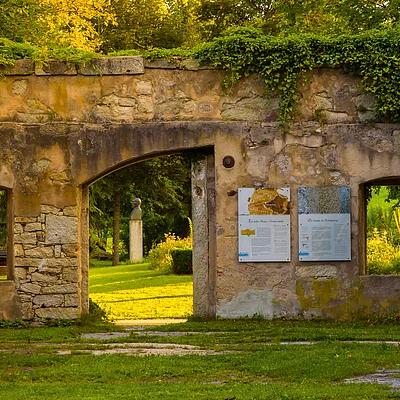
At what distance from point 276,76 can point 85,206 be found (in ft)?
10.6

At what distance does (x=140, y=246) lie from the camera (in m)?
31.2

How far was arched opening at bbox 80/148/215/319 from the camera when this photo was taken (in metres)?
13.0

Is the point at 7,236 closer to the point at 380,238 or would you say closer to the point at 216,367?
the point at 216,367

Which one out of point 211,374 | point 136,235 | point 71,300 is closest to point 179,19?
point 136,235

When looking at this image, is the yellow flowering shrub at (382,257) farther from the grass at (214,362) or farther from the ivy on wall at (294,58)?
the ivy on wall at (294,58)

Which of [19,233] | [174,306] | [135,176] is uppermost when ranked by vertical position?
[135,176]

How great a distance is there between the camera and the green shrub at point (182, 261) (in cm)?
2416

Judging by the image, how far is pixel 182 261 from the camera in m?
24.2

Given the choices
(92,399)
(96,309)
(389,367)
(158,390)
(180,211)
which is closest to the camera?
(92,399)

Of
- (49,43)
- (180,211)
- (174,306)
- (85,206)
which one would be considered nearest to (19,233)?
(85,206)

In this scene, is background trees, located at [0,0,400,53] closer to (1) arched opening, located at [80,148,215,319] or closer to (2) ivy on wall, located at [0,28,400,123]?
(2) ivy on wall, located at [0,28,400,123]

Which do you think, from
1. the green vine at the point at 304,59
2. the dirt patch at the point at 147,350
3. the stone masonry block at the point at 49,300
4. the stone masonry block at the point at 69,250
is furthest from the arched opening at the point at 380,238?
the stone masonry block at the point at 49,300

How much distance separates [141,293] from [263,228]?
7599 mm

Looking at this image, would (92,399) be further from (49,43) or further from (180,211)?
(180,211)
